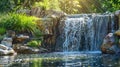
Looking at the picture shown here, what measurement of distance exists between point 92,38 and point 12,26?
5944 millimetres

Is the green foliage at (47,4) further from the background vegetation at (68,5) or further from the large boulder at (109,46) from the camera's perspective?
the large boulder at (109,46)

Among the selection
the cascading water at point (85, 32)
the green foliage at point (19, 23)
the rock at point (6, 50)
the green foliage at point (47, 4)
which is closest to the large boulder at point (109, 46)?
the cascading water at point (85, 32)

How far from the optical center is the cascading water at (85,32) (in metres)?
28.4

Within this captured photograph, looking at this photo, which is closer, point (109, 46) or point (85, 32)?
point (109, 46)

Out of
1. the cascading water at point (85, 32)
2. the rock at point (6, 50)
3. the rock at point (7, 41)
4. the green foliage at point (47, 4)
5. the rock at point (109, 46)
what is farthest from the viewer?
the green foliage at point (47, 4)

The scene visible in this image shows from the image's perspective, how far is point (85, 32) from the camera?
2917cm

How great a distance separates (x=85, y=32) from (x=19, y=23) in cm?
495

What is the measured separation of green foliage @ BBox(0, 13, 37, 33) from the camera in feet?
93.9

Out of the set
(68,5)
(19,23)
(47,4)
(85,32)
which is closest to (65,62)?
(85,32)

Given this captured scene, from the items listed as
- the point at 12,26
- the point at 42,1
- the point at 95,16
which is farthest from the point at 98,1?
the point at 12,26

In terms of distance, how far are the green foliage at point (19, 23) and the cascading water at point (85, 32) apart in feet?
7.93

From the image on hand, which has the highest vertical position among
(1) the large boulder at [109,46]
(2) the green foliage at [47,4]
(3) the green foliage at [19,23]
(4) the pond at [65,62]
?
(2) the green foliage at [47,4]

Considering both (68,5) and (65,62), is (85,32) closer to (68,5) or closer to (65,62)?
(65,62)

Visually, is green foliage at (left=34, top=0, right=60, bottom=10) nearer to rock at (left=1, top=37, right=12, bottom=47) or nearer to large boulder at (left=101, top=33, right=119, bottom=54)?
rock at (left=1, top=37, right=12, bottom=47)
